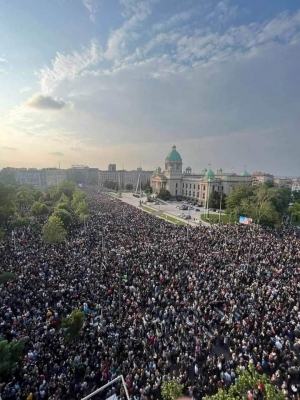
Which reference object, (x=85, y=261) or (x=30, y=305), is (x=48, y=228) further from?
(x=30, y=305)

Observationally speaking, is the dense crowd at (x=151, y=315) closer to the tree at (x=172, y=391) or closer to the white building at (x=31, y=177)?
the tree at (x=172, y=391)

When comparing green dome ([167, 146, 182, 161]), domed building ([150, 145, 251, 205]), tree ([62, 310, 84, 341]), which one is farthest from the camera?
green dome ([167, 146, 182, 161])

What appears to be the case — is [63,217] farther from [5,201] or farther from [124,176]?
[124,176]

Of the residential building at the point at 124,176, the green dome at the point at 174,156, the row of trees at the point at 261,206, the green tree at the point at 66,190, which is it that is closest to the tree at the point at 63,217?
the row of trees at the point at 261,206

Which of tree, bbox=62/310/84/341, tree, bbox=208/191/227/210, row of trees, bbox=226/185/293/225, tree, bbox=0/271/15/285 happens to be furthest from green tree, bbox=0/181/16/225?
tree, bbox=208/191/227/210

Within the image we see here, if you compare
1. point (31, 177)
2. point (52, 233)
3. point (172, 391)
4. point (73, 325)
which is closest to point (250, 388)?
point (172, 391)

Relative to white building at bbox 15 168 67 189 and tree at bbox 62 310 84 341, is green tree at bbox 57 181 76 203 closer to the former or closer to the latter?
tree at bbox 62 310 84 341
